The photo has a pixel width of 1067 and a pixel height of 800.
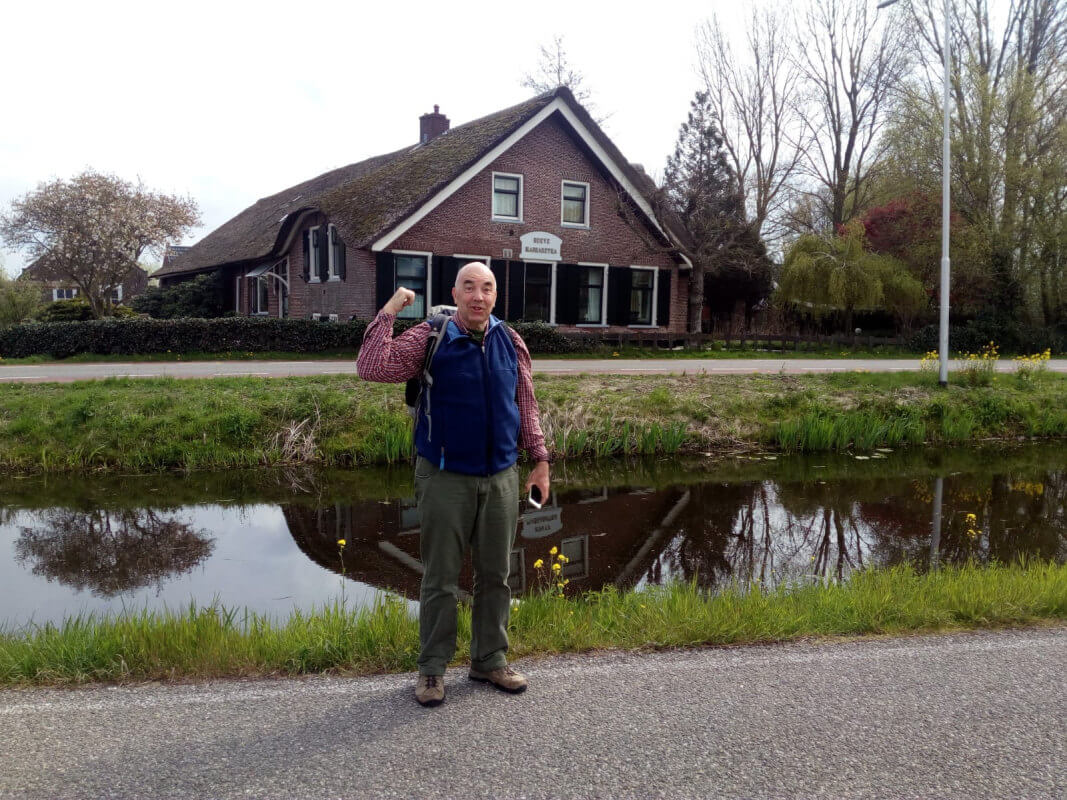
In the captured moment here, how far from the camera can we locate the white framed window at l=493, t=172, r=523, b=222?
973 inches

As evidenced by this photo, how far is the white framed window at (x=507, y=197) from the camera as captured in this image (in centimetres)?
2470

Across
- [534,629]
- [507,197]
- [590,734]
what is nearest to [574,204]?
[507,197]

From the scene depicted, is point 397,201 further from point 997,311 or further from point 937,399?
point 997,311

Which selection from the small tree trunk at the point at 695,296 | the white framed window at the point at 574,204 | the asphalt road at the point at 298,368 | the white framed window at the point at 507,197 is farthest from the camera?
the small tree trunk at the point at 695,296

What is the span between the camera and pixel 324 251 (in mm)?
25984

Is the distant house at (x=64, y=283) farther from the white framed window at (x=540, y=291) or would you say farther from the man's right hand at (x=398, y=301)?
the man's right hand at (x=398, y=301)

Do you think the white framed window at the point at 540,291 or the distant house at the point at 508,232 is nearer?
the distant house at the point at 508,232

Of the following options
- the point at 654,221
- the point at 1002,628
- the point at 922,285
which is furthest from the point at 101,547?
the point at 922,285

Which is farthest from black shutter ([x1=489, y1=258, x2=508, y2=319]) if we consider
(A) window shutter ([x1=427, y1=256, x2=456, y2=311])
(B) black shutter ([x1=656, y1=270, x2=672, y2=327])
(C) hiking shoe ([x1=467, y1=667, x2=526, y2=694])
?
(C) hiking shoe ([x1=467, y1=667, x2=526, y2=694])

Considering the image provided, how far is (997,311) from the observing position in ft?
91.7

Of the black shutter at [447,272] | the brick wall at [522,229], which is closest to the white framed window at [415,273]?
the brick wall at [522,229]

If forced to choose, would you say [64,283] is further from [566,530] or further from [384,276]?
[566,530]

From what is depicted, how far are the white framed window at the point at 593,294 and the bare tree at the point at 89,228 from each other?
65.2ft

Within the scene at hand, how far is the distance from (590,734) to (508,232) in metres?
22.6
